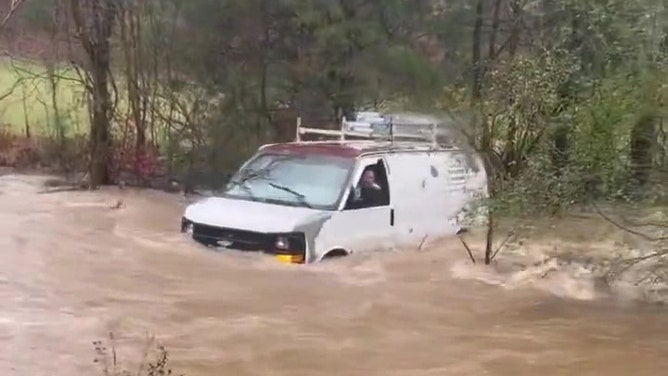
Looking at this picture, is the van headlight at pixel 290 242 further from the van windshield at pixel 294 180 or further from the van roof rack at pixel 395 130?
the van roof rack at pixel 395 130

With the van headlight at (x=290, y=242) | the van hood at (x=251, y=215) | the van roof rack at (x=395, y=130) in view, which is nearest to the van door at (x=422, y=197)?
the van roof rack at (x=395, y=130)

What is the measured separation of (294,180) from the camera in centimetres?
1306

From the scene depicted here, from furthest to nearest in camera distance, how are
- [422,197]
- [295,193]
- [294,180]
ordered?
[422,197] → [294,180] → [295,193]

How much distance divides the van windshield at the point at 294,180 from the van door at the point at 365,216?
135 millimetres

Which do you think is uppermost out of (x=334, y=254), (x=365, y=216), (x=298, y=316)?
(x=365, y=216)

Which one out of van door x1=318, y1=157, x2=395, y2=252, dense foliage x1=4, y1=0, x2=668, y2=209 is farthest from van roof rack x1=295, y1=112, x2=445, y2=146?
dense foliage x1=4, y1=0, x2=668, y2=209

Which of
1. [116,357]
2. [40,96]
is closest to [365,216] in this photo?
[116,357]

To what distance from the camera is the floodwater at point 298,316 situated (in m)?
9.88

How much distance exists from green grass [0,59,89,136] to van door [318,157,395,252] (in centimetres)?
950

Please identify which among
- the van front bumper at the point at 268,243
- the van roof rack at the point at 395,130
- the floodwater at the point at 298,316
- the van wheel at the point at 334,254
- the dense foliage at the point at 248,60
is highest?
the dense foliage at the point at 248,60

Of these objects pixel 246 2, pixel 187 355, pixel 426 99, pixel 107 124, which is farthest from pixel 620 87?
pixel 107 124

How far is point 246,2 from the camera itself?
19953 millimetres

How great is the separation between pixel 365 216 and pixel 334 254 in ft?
1.96

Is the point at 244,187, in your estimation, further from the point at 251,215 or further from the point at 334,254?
the point at 334,254
